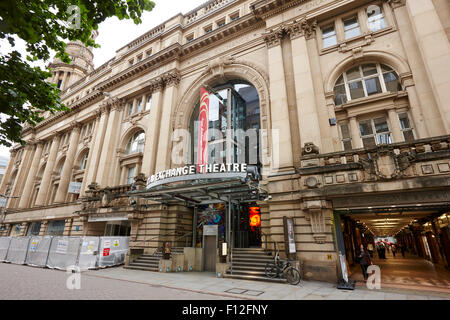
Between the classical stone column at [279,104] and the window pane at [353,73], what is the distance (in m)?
4.62

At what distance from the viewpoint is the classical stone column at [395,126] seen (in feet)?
46.2

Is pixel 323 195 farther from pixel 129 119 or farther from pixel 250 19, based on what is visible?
pixel 129 119

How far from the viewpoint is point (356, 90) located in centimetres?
1630

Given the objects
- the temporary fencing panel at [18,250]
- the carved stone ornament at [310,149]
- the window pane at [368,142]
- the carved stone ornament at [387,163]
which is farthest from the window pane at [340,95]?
the temporary fencing panel at [18,250]

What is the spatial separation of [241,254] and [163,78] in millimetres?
19963

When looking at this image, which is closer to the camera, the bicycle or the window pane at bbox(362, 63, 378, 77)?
the bicycle

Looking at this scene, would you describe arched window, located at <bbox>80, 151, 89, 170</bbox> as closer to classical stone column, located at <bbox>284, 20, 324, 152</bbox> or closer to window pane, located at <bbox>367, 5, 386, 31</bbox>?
classical stone column, located at <bbox>284, 20, 324, 152</bbox>

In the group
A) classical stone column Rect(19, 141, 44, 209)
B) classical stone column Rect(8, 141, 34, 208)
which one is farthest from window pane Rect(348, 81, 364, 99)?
classical stone column Rect(8, 141, 34, 208)

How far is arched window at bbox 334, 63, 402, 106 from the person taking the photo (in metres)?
15.5

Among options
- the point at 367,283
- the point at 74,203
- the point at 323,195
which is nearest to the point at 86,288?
the point at 323,195

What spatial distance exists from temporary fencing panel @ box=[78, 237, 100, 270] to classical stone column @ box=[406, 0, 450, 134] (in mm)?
23584

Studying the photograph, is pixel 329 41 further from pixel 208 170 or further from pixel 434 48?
pixel 208 170

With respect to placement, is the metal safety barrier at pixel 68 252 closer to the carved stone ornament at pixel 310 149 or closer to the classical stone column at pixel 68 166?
the classical stone column at pixel 68 166

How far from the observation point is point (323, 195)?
42.2 ft
